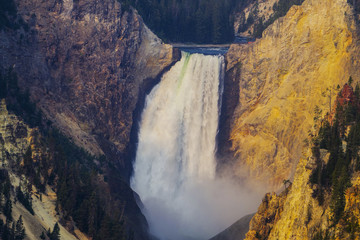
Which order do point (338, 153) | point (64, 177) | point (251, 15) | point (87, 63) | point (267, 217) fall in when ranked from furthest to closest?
point (251, 15), point (87, 63), point (64, 177), point (267, 217), point (338, 153)

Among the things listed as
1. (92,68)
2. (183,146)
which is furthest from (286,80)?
(92,68)

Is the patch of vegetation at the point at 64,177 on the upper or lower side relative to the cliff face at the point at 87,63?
lower

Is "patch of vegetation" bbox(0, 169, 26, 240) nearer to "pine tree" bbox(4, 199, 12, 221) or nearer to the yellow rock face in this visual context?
"pine tree" bbox(4, 199, 12, 221)

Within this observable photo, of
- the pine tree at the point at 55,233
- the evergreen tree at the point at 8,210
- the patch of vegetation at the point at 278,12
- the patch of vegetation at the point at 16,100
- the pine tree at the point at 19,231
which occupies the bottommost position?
the pine tree at the point at 55,233

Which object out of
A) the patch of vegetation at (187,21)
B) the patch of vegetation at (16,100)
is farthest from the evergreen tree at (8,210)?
the patch of vegetation at (187,21)

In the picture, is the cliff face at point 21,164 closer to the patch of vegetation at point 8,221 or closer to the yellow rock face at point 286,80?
the patch of vegetation at point 8,221

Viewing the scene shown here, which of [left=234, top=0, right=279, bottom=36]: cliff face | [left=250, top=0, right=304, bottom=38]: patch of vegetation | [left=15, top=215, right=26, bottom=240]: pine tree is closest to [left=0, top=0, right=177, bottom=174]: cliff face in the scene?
[left=250, top=0, right=304, bottom=38]: patch of vegetation

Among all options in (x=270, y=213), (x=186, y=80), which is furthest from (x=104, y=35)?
(x=270, y=213)

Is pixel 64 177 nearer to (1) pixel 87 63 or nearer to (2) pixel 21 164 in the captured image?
(2) pixel 21 164
